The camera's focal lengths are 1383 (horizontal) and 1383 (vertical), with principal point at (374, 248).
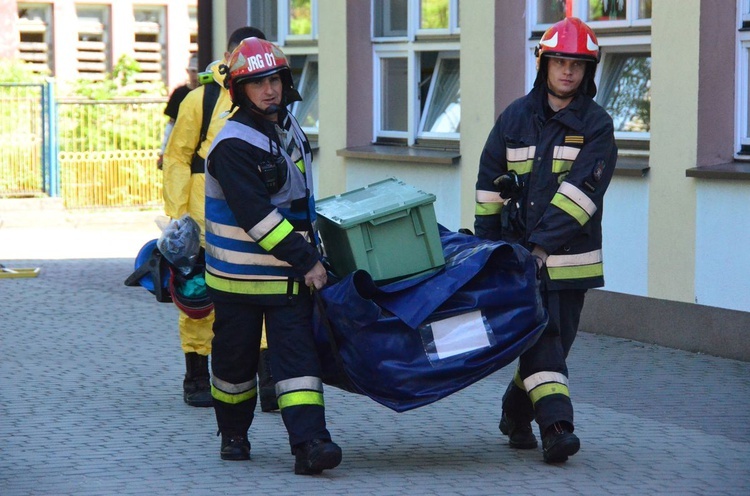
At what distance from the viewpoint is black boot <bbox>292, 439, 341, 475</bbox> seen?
5.66m

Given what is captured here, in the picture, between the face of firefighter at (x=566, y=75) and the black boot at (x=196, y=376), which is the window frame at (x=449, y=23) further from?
the face of firefighter at (x=566, y=75)

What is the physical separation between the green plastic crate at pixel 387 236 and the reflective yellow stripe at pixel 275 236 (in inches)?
9.7

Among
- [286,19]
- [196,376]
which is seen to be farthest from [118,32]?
[196,376]

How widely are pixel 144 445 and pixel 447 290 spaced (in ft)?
5.65

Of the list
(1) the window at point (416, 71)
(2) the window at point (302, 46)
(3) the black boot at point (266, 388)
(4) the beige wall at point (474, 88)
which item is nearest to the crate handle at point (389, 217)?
(3) the black boot at point (266, 388)

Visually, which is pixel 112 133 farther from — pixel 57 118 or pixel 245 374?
pixel 245 374

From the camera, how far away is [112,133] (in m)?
19.9

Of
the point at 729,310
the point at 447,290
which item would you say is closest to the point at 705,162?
the point at 729,310

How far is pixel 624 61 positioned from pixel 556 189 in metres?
3.95

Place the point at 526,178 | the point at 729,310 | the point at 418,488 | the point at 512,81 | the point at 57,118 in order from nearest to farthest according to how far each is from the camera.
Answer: the point at 418,488
the point at 526,178
the point at 729,310
the point at 512,81
the point at 57,118

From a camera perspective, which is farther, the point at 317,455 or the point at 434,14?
the point at 434,14

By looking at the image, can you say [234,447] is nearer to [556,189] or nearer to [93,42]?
[556,189]

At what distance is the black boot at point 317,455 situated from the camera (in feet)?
18.6

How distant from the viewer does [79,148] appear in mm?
19688
